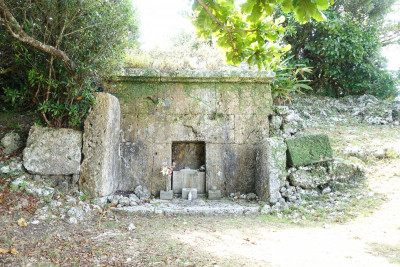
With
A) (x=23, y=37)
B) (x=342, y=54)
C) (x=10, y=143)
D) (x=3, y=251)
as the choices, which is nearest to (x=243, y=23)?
(x=23, y=37)

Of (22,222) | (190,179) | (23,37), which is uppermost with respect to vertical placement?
(23,37)

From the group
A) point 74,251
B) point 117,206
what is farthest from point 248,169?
point 74,251

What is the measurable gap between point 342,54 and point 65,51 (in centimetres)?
753

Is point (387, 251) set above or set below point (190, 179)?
below

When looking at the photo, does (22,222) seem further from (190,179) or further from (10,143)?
(190,179)

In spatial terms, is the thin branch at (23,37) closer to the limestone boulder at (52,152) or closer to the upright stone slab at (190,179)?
the limestone boulder at (52,152)

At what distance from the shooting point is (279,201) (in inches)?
177

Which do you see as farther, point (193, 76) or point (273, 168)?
point (193, 76)

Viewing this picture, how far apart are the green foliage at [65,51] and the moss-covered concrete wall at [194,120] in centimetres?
88

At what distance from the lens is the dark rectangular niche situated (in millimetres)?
5531

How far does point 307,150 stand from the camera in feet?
15.5

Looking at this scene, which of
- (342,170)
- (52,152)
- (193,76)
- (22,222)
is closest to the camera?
(22,222)

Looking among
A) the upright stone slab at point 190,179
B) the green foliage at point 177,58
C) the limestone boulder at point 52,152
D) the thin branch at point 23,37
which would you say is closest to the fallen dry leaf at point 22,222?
the limestone boulder at point 52,152

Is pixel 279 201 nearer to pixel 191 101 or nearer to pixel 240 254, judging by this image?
pixel 240 254
